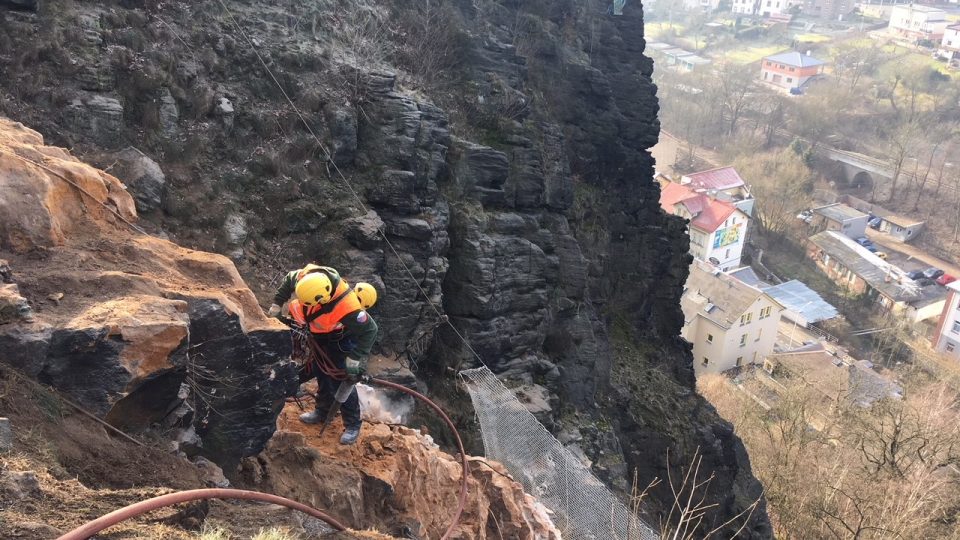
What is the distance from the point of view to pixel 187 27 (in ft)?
31.7

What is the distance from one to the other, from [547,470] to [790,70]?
78013mm

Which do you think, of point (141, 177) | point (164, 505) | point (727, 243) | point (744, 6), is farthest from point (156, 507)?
point (744, 6)

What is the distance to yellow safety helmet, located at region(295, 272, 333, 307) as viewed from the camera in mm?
5770

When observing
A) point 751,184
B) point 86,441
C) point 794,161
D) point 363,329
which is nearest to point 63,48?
point 363,329

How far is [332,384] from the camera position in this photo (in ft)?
21.8

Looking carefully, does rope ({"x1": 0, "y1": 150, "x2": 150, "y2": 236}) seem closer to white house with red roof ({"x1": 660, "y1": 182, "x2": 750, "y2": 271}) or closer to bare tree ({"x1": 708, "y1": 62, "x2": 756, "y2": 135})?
white house with red roof ({"x1": 660, "y1": 182, "x2": 750, "y2": 271})

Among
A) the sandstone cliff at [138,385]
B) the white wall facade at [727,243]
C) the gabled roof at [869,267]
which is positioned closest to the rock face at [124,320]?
the sandstone cliff at [138,385]

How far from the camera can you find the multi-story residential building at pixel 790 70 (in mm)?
75375

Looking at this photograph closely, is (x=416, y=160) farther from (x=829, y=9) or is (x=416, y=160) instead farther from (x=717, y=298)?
(x=829, y=9)

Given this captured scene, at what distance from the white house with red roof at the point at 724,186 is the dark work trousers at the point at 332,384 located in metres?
42.7

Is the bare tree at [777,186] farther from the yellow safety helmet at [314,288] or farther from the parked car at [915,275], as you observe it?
the yellow safety helmet at [314,288]

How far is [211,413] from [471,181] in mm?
7073

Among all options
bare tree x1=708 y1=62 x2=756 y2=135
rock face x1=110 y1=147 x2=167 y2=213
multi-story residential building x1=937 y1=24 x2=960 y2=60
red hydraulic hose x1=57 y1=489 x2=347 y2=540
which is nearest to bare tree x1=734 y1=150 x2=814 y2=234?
bare tree x1=708 y1=62 x2=756 y2=135

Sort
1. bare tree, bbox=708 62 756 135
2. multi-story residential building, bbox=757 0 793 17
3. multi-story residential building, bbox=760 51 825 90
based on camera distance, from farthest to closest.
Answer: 1. multi-story residential building, bbox=757 0 793 17
2. multi-story residential building, bbox=760 51 825 90
3. bare tree, bbox=708 62 756 135
